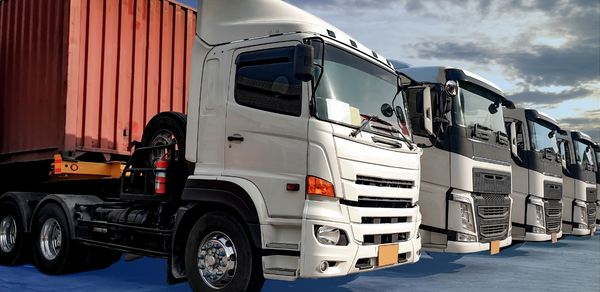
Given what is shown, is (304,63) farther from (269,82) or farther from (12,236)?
(12,236)

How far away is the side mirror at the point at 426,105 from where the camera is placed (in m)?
6.63

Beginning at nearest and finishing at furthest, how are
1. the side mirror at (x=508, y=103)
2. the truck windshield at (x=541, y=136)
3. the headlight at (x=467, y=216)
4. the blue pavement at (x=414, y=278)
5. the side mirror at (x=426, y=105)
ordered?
the blue pavement at (x=414, y=278) → the side mirror at (x=426, y=105) → the headlight at (x=467, y=216) → the side mirror at (x=508, y=103) → the truck windshield at (x=541, y=136)

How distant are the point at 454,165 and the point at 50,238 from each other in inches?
213

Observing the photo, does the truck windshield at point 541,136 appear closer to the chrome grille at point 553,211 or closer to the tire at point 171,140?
the chrome grille at point 553,211

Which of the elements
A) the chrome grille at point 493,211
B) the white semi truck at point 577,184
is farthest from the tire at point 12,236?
the white semi truck at point 577,184

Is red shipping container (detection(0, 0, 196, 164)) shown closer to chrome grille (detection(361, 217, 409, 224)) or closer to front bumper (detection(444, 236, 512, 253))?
chrome grille (detection(361, 217, 409, 224))

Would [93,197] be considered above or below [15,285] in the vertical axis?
above

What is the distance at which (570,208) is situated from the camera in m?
12.2

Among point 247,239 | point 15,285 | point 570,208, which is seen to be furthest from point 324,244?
point 570,208

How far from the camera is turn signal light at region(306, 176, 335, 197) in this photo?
14.8 ft

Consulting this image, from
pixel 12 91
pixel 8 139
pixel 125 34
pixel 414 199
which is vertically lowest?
pixel 414 199

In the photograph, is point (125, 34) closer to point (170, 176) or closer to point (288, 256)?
point (170, 176)

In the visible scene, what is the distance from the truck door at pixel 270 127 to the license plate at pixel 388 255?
0.90m

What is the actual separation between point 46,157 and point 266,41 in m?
3.74
